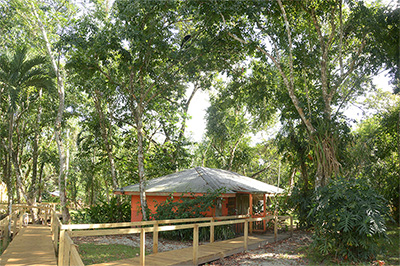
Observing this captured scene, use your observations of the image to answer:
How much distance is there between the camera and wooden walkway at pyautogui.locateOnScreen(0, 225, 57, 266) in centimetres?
728

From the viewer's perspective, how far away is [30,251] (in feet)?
28.1

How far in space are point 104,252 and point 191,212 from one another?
158 inches

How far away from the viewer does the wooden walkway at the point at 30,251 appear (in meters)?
7.28

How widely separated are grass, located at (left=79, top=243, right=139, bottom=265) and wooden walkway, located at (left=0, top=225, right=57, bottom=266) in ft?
3.10

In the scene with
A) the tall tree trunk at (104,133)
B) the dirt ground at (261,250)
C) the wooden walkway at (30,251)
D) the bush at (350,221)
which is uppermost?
the tall tree trunk at (104,133)

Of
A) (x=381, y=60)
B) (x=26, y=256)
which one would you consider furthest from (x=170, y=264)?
(x=381, y=60)

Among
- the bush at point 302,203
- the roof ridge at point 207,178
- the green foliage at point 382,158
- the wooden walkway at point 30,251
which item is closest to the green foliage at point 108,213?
the wooden walkway at point 30,251

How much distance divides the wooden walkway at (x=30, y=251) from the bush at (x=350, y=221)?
7257 millimetres

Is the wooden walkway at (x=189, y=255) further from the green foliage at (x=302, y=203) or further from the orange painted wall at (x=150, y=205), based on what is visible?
the green foliage at (x=302, y=203)

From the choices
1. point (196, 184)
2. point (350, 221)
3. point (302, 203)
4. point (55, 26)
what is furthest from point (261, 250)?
point (55, 26)

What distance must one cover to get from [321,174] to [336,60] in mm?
5618

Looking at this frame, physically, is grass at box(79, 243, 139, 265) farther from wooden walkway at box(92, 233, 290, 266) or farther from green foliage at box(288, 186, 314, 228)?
green foliage at box(288, 186, 314, 228)

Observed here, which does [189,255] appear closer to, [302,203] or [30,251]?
[30,251]

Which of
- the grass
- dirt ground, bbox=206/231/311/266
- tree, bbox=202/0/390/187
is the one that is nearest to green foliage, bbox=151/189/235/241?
dirt ground, bbox=206/231/311/266
